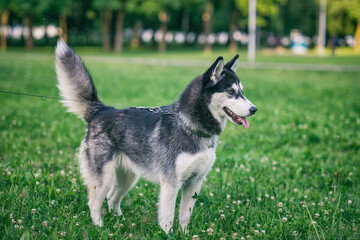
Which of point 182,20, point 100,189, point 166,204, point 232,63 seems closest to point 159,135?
point 166,204

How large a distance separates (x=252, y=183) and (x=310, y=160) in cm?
181

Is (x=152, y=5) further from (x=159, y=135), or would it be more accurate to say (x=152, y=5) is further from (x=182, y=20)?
(x=159, y=135)

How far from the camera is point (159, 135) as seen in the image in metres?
3.94

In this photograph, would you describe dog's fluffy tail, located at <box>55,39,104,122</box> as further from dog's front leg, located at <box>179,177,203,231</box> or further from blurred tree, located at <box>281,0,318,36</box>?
blurred tree, located at <box>281,0,318,36</box>

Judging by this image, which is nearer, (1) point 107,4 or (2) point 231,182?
(2) point 231,182

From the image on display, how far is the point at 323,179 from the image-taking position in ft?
18.6

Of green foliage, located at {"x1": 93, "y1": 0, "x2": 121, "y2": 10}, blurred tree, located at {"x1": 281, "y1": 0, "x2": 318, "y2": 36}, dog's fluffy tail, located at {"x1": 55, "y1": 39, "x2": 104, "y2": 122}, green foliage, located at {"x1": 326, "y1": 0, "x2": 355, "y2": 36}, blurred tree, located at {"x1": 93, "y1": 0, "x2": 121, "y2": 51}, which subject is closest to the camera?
dog's fluffy tail, located at {"x1": 55, "y1": 39, "x2": 104, "y2": 122}

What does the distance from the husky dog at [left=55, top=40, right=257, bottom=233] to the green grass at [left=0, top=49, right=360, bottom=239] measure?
37cm

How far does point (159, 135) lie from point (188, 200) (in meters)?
0.77

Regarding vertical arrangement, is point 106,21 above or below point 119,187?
above

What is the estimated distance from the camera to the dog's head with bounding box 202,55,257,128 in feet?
12.1

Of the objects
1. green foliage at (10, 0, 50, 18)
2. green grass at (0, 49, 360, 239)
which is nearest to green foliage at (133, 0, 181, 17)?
green foliage at (10, 0, 50, 18)

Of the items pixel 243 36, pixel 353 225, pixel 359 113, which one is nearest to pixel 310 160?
pixel 353 225

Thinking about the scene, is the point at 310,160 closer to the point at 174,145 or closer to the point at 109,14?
the point at 174,145
